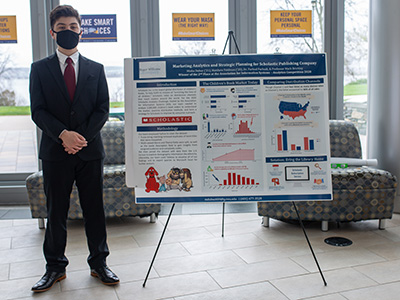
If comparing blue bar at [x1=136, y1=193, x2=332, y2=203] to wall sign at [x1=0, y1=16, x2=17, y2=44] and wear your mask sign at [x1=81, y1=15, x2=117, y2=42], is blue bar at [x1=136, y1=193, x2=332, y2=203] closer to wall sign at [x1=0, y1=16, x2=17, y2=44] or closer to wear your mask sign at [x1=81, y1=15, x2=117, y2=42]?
wear your mask sign at [x1=81, y1=15, x2=117, y2=42]

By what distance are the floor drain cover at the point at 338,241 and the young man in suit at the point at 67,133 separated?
1794mm

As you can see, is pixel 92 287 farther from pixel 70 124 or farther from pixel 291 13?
pixel 291 13

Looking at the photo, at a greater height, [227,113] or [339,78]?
[339,78]

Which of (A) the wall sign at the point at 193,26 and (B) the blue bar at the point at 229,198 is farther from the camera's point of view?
(A) the wall sign at the point at 193,26

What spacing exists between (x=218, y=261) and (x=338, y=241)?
1.09 meters

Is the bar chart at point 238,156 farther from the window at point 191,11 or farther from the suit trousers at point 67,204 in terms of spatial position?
the window at point 191,11

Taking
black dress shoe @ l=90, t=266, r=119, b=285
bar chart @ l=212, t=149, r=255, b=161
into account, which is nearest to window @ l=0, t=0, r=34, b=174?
black dress shoe @ l=90, t=266, r=119, b=285

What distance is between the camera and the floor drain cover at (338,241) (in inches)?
145

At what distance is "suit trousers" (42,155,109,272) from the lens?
2.89 meters

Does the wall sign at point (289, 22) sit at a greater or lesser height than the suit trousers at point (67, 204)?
greater

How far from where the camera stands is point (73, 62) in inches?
116

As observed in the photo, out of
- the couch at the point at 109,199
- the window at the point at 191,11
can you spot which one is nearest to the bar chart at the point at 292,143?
the couch at the point at 109,199

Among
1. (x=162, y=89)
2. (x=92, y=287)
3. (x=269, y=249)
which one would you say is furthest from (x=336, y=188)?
(x=92, y=287)

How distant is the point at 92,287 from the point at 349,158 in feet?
8.85
